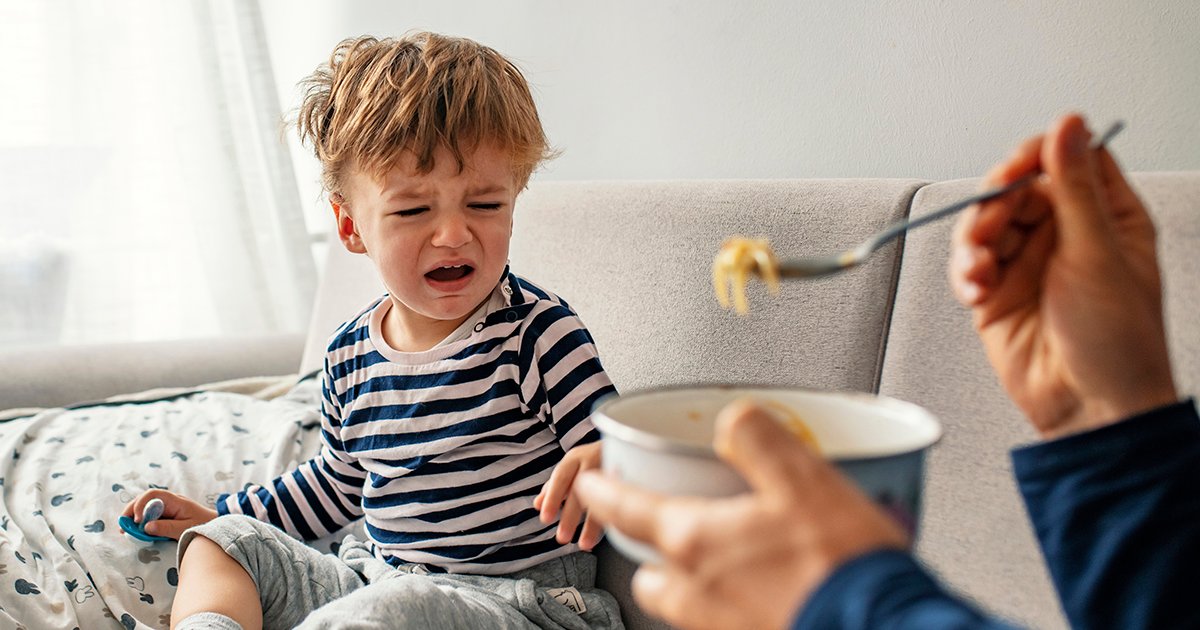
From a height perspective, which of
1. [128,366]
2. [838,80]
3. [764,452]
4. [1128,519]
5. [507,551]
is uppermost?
[838,80]

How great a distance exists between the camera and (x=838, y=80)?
136cm

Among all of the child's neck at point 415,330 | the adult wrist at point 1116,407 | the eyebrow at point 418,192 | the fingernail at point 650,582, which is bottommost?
the child's neck at point 415,330

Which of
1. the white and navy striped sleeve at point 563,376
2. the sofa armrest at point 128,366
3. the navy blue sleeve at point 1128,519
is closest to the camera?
the navy blue sleeve at point 1128,519

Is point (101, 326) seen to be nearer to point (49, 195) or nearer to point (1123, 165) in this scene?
point (49, 195)

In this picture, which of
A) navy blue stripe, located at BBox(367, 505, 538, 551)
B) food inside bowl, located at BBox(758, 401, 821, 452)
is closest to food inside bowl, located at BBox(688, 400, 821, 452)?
food inside bowl, located at BBox(758, 401, 821, 452)

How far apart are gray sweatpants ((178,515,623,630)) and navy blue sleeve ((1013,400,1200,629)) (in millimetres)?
591

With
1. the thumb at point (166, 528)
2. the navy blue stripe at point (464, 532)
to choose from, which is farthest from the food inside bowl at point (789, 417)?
the thumb at point (166, 528)

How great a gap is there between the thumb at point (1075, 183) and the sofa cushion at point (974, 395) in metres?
0.26

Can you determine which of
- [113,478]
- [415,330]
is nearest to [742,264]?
[415,330]

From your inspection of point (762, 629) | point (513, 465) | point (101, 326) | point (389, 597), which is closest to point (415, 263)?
point (513, 465)

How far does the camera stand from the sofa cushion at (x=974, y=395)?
2.81ft

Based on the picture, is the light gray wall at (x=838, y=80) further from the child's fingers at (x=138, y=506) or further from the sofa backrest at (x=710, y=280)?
the child's fingers at (x=138, y=506)

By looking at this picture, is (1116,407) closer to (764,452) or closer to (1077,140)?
(1077,140)

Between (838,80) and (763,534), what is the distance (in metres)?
0.99
